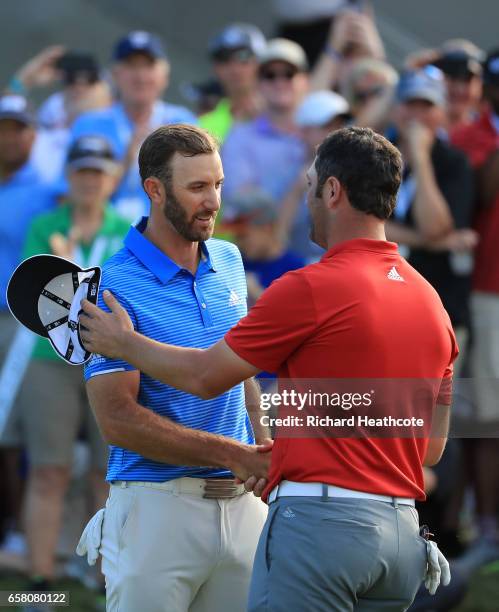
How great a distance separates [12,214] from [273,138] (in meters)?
1.66

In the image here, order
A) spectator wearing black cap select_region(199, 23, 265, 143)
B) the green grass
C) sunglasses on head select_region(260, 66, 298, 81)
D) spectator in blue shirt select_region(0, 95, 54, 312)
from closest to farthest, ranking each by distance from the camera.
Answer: the green grass, spectator in blue shirt select_region(0, 95, 54, 312), sunglasses on head select_region(260, 66, 298, 81), spectator wearing black cap select_region(199, 23, 265, 143)

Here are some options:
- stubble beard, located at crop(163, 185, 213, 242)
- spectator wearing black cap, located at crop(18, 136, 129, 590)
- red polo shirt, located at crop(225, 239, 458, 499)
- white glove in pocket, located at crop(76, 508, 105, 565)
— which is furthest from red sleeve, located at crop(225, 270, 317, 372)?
spectator wearing black cap, located at crop(18, 136, 129, 590)

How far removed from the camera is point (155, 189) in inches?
152

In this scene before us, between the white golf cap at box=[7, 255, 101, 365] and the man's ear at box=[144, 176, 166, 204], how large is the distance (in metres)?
0.37

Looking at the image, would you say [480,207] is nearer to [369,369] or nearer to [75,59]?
[75,59]

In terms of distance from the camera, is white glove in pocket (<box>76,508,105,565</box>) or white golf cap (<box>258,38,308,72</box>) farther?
white golf cap (<box>258,38,308,72</box>)

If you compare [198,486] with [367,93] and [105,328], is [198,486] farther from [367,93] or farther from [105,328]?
[367,93]

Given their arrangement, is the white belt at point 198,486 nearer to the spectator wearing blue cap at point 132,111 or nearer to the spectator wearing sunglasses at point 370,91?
the spectator wearing blue cap at point 132,111

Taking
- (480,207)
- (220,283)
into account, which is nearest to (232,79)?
(480,207)

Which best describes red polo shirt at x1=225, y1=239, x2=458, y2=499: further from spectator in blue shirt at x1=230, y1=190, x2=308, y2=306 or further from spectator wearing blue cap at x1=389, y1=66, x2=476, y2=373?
spectator wearing blue cap at x1=389, y1=66, x2=476, y2=373

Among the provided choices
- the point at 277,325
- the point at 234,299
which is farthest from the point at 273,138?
the point at 277,325

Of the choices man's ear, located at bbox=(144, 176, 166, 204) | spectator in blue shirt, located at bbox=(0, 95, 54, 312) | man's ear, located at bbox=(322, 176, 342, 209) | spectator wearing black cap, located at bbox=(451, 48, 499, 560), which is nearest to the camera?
man's ear, located at bbox=(322, 176, 342, 209)

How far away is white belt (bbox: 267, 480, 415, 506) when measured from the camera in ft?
11.0

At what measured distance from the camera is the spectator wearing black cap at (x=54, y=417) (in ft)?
20.9
